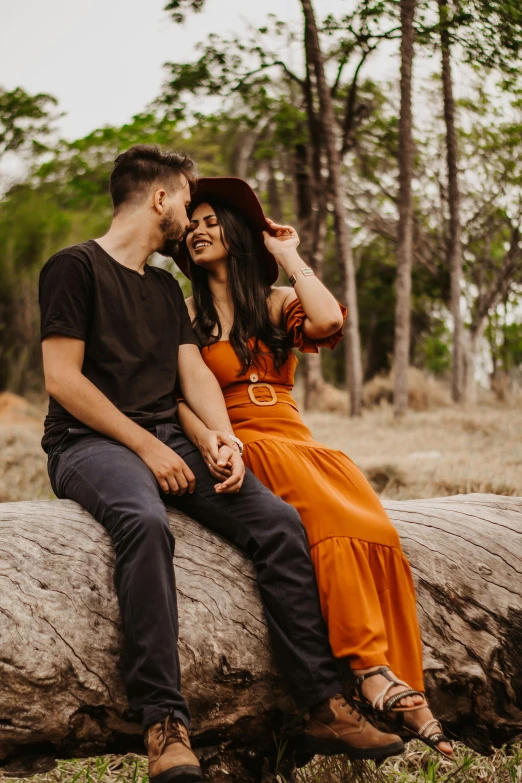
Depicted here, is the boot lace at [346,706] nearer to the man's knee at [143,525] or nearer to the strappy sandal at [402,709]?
the strappy sandal at [402,709]

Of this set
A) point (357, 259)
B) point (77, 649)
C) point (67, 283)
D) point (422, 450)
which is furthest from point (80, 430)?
point (357, 259)

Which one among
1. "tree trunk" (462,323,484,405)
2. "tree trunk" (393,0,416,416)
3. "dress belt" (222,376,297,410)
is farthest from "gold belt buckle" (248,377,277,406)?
"tree trunk" (462,323,484,405)

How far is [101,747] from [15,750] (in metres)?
0.26

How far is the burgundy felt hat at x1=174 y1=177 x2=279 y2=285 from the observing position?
11.6 ft

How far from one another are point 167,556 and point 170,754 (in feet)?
1.94

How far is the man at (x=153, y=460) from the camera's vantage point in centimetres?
237

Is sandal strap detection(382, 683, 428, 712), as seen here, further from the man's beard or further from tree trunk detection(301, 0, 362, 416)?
tree trunk detection(301, 0, 362, 416)

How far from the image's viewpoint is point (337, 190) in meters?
12.6

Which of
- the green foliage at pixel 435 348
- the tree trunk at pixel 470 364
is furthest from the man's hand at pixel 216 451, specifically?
the green foliage at pixel 435 348

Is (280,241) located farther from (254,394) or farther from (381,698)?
(381,698)

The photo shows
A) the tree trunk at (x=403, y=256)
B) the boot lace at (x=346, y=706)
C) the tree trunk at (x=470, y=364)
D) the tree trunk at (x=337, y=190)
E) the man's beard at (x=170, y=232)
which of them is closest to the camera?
the boot lace at (x=346, y=706)

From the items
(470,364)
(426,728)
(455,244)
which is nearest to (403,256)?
(455,244)

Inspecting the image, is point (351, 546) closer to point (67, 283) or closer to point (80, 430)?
point (80, 430)

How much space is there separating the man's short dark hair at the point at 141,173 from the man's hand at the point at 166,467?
3.67ft
